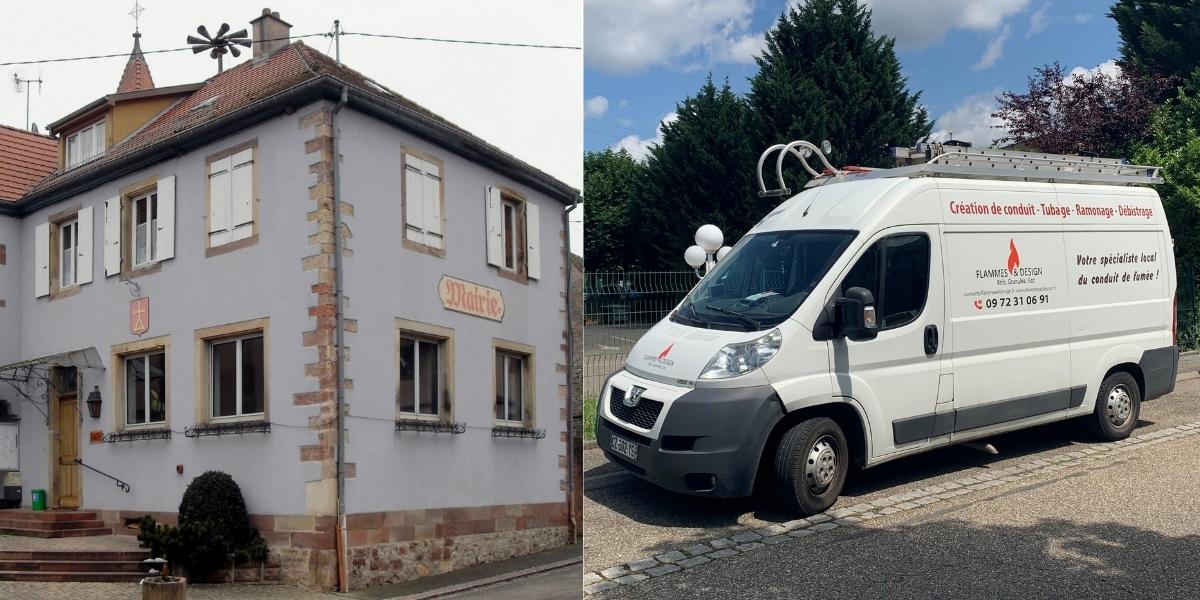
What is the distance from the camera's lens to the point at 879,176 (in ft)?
9.14

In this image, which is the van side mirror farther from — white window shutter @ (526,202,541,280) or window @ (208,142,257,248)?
window @ (208,142,257,248)

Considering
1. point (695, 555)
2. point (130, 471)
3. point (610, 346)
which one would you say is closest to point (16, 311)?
point (130, 471)

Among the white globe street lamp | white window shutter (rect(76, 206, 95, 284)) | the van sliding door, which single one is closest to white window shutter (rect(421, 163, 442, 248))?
white window shutter (rect(76, 206, 95, 284))

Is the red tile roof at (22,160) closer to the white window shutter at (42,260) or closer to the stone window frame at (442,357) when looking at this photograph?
the white window shutter at (42,260)

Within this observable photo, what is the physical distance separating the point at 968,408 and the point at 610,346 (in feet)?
3.62

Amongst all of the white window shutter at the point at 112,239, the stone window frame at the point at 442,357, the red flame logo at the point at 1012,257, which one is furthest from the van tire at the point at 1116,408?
the white window shutter at the point at 112,239

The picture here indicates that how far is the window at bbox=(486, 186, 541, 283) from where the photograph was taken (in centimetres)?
164

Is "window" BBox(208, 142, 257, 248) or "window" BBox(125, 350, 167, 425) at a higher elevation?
"window" BBox(208, 142, 257, 248)

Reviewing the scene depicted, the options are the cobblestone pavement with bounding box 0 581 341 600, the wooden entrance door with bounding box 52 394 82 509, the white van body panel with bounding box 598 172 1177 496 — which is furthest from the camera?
the white van body panel with bounding box 598 172 1177 496

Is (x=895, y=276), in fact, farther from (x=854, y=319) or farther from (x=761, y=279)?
(x=761, y=279)

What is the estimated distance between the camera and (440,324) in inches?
61.1

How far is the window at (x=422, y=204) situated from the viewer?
5.09ft

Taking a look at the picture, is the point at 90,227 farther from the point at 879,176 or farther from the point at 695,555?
the point at 879,176

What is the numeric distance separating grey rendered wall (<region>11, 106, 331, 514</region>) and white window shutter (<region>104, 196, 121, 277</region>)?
1 centimetres
